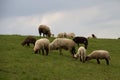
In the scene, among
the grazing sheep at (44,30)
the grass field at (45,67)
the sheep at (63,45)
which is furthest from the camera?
the grazing sheep at (44,30)

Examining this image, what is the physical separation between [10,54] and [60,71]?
7511 millimetres

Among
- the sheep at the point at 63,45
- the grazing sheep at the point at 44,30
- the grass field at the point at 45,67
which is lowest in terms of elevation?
the grass field at the point at 45,67

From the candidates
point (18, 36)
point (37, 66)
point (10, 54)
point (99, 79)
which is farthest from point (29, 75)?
point (18, 36)

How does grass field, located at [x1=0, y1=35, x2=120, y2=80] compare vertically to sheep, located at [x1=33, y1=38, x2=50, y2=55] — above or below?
below

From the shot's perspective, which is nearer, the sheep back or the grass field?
the grass field

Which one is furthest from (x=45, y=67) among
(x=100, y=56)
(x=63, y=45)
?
(x=63, y=45)

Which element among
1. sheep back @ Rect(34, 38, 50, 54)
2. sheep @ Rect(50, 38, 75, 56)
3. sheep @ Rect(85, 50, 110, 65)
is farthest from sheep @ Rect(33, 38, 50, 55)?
sheep @ Rect(85, 50, 110, 65)

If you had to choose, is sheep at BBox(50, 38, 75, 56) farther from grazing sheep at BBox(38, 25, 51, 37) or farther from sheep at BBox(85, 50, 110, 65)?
grazing sheep at BBox(38, 25, 51, 37)

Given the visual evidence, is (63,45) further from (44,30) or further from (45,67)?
(44,30)

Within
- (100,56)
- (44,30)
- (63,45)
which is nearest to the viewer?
(100,56)

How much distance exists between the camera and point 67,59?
36.4 metres

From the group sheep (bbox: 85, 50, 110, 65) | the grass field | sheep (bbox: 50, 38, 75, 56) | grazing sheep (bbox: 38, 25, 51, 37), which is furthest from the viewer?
grazing sheep (bbox: 38, 25, 51, 37)

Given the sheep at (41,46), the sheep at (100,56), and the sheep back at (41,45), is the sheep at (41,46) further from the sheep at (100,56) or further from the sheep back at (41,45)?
the sheep at (100,56)

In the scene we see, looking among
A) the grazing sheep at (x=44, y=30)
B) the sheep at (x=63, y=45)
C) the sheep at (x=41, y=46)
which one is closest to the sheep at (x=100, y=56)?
the sheep at (x=63, y=45)
